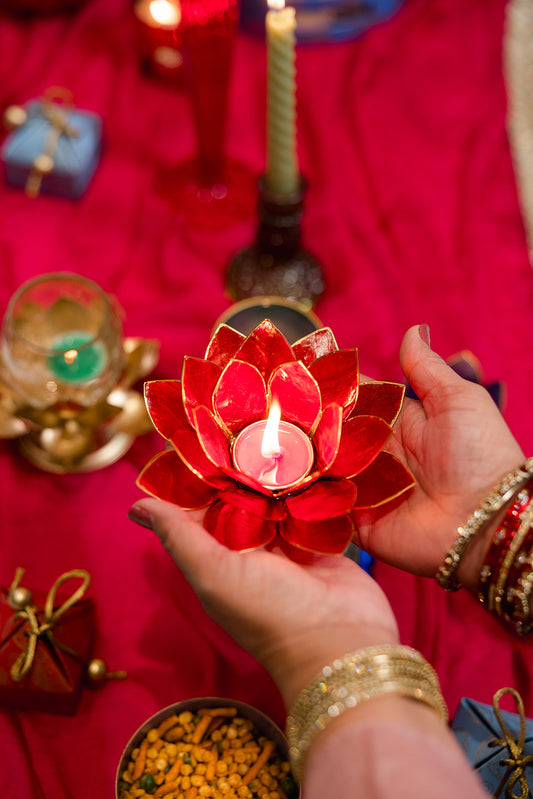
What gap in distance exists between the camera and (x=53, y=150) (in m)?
0.99

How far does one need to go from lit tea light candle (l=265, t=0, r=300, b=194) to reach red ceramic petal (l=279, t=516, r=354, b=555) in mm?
460

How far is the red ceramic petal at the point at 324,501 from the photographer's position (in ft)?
1.75

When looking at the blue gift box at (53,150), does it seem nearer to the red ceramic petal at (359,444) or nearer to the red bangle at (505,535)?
the red ceramic petal at (359,444)

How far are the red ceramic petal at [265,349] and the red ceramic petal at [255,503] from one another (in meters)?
0.12

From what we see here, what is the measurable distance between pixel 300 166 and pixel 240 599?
2.55 ft

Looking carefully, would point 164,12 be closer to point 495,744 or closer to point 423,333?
point 423,333

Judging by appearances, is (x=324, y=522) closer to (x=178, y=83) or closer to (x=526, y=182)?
(x=526, y=182)

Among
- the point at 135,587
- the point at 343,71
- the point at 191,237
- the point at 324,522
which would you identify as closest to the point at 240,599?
the point at 324,522

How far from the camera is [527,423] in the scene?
86 centimetres

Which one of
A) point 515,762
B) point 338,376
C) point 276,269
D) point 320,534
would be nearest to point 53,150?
point 276,269

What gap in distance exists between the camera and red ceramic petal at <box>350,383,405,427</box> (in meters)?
0.60

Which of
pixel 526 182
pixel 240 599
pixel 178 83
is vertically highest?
pixel 178 83

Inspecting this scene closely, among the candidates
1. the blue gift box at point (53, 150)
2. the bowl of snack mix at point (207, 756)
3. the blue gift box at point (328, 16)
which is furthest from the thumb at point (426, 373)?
the blue gift box at point (328, 16)

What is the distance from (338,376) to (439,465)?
0.13 metres
